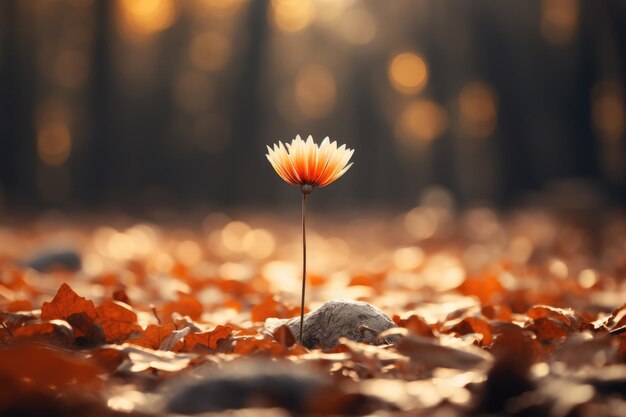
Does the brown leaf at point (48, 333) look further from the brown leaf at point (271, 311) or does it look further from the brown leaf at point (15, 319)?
the brown leaf at point (271, 311)

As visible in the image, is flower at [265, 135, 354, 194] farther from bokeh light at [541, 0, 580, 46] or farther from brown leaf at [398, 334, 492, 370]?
bokeh light at [541, 0, 580, 46]

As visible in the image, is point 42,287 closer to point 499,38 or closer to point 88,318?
point 88,318

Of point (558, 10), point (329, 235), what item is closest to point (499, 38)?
point (558, 10)

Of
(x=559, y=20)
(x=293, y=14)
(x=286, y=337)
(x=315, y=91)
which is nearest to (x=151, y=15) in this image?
(x=293, y=14)

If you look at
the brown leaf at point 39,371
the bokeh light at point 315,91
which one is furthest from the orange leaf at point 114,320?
the bokeh light at point 315,91

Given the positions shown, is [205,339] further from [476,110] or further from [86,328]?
[476,110]

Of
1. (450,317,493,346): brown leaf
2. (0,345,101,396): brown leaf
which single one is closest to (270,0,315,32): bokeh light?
(450,317,493,346): brown leaf
